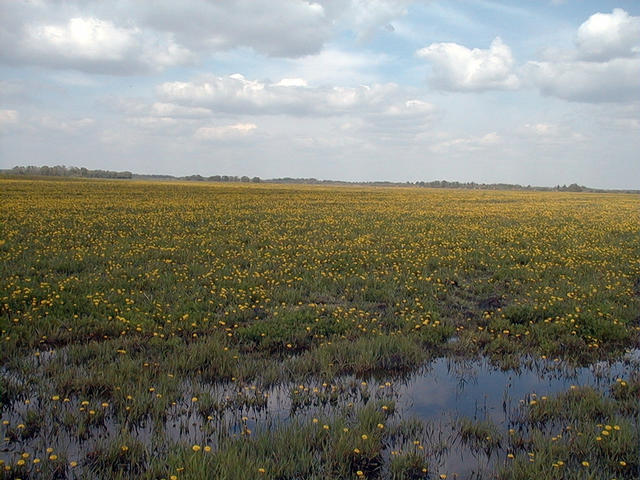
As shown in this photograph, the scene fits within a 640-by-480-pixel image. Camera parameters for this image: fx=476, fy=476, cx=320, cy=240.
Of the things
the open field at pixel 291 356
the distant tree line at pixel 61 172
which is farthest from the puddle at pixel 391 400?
the distant tree line at pixel 61 172

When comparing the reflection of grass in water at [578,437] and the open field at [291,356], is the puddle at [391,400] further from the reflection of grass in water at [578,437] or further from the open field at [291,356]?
the reflection of grass in water at [578,437]

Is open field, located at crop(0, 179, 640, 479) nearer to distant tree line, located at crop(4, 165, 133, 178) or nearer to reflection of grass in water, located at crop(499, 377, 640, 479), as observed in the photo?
reflection of grass in water, located at crop(499, 377, 640, 479)

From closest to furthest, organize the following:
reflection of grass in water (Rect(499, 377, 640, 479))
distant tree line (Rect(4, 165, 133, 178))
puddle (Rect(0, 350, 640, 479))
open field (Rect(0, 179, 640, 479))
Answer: reflection of grass in water (Rect(499, 377, 640, 479)) < open field (Rect(0, 179, 640, 479)) < puddle (Rect(0, 350, 640, 479)) < distant tree line (Rect(4, 165, 133, 178))

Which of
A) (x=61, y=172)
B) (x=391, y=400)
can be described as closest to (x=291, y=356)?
(x=391, y=400)

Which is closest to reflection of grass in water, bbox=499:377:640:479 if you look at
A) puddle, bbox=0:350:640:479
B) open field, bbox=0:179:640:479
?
open field, bbox=0:179:640:479

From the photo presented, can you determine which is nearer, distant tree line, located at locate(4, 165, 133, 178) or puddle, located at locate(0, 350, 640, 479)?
puddle, located at locate(0, 350, 640, 479)

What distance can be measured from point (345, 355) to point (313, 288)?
3.74 metres

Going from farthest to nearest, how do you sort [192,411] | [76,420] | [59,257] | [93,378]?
[59,257] → [93,378] → [192,411] → [76,420]

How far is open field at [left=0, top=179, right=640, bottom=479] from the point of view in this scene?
13.9ft

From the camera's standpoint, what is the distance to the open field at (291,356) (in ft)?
13.9

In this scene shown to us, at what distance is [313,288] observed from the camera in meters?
10.3

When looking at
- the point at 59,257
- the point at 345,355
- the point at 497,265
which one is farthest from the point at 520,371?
the point at 59,257

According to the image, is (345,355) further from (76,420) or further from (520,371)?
(76,420)

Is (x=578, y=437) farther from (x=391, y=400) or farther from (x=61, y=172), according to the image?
(x=61, y=172)
